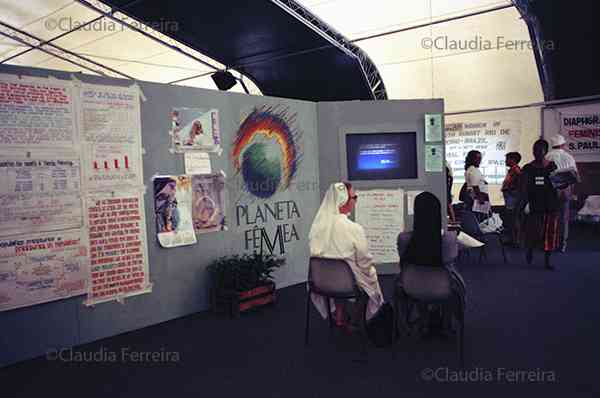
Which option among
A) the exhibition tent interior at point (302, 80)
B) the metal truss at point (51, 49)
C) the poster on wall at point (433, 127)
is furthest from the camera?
the metal truss at point (51, 49)

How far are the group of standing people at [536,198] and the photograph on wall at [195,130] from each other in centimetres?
367

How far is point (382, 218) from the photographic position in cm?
548

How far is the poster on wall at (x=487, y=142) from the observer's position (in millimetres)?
9430

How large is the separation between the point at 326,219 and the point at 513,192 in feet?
15.9

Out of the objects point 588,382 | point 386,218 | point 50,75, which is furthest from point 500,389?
point 50,75

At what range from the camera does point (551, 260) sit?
6215 mm

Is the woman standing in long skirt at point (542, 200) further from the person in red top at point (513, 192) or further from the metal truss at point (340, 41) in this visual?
the metal truss at point (340, 41)

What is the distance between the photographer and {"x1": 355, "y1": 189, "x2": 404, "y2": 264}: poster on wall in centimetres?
544

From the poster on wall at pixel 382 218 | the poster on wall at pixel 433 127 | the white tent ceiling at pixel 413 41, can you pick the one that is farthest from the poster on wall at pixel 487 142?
the poster on wall at pixel 382 218

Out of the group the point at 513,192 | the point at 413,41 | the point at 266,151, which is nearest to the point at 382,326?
the point at 266,151

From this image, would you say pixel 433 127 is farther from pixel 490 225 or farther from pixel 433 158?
pixel 490 225

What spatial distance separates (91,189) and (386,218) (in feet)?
10.2

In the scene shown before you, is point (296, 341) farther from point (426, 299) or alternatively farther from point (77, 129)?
point (77, 129)

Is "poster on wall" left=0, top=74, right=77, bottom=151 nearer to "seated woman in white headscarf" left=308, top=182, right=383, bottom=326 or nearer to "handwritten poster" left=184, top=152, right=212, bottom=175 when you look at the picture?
"handwritten poster" left=184, top=152, right=212, bottom=175
